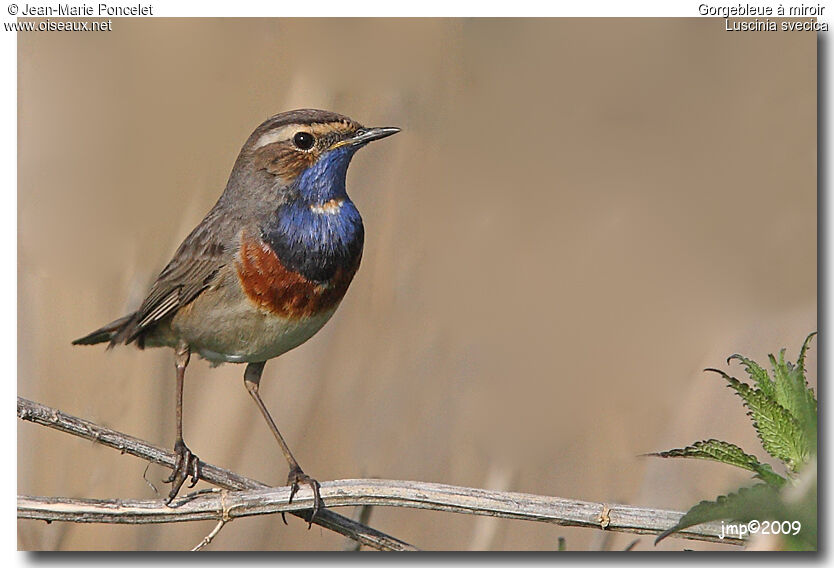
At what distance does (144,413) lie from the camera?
4234 mm

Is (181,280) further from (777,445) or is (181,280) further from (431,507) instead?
(777,445)

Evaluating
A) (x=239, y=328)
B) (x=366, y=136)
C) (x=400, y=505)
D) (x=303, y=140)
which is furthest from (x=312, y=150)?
(x=400, y=505)

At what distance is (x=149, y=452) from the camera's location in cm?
351

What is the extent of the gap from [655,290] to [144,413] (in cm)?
207

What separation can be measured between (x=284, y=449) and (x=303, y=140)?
3.78 feet

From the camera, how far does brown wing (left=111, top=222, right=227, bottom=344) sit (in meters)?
3.85

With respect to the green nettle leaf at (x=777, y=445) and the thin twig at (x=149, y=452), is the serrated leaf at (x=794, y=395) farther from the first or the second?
the thin twig at (x=149, y=452)

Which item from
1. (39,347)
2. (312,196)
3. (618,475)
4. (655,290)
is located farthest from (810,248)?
(39,347)

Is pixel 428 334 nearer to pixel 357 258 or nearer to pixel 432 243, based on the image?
pixel 432 243

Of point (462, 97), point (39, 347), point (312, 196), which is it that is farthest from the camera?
point (462, 97)

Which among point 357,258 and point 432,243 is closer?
point 357,258

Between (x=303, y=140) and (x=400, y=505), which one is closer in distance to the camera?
(x=400, y=505)

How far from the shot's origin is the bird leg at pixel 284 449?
11.6 ft

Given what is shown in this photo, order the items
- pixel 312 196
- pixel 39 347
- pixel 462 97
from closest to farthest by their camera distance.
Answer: pixel 312 196, pixel 39 347, pixel 462 97
